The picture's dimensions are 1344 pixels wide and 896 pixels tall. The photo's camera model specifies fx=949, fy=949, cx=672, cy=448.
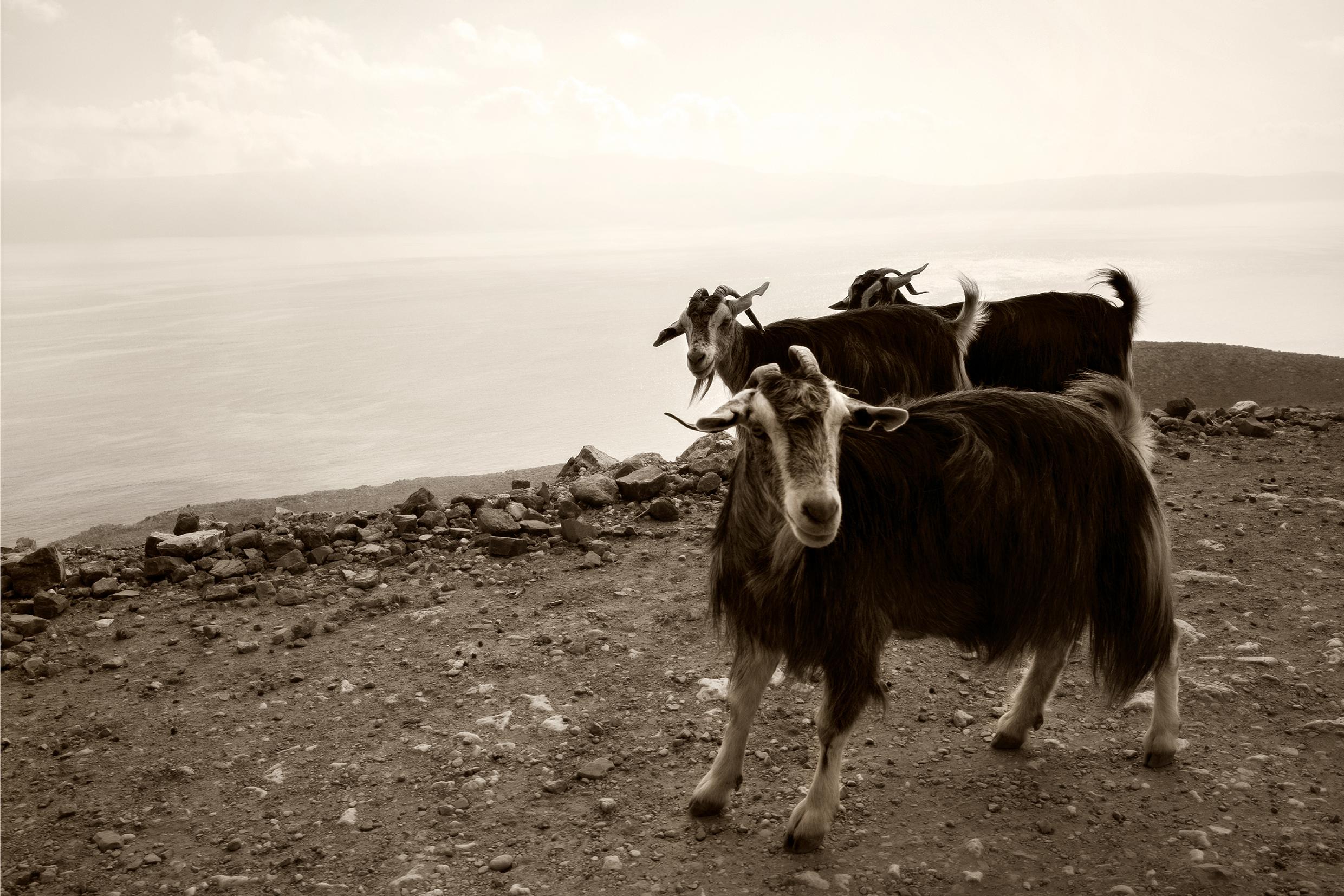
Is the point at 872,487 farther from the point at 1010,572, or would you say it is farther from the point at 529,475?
the point at 529,475

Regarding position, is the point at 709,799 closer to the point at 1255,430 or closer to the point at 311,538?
the point at 311,538

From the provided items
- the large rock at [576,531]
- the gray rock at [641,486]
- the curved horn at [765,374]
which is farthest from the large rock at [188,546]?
the curved horn at [765,374]

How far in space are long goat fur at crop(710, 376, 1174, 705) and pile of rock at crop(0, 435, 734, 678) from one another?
223 centimetres

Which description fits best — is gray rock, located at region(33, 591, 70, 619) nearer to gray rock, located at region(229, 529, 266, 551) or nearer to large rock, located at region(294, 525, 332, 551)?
gray rock, located at region(229, 529, 266, 551)

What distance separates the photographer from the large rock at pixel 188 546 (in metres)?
5.16

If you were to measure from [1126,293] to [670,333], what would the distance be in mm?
2889

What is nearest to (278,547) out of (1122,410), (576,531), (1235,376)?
(576,531)

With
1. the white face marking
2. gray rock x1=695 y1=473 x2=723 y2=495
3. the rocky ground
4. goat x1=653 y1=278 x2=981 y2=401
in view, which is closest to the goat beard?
goat x1=653 y1=278 x2=981 y2=401

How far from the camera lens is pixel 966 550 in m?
2.89

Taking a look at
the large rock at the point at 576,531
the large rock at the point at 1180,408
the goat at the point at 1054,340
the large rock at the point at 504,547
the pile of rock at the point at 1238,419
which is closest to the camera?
the large rock at the point at 504,547

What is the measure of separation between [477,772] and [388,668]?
961mm

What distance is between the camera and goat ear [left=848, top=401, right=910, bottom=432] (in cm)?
263

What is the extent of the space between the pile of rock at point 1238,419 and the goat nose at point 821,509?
5.42 metres

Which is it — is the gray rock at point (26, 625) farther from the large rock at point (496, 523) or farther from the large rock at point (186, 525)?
the large rock at point (496, 523)
